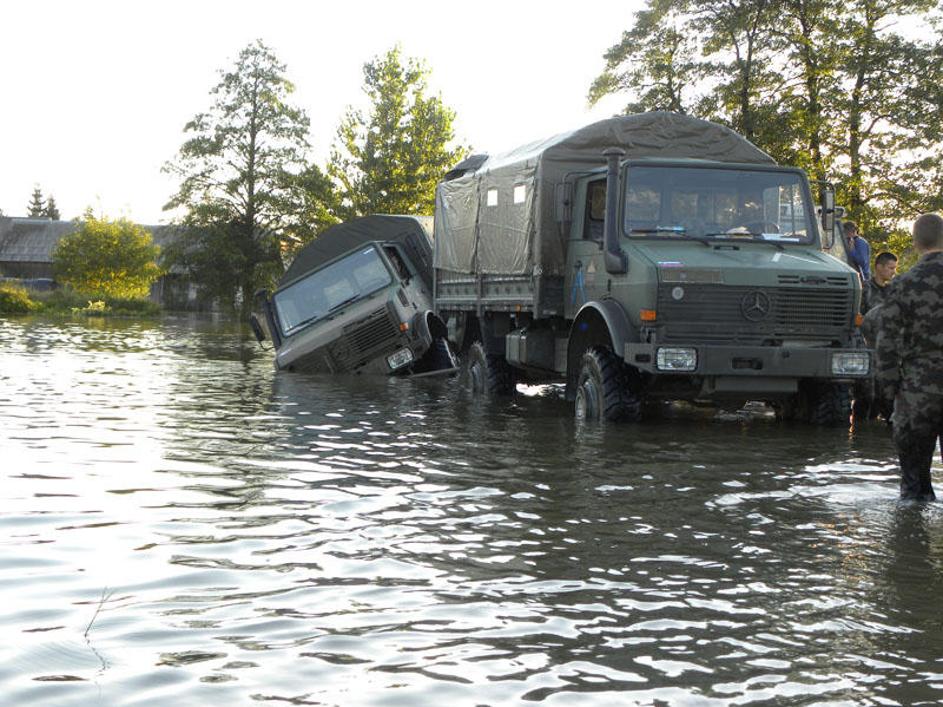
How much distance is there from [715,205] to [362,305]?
25.4 ft

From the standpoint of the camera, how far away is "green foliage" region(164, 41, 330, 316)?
64750 millimetres

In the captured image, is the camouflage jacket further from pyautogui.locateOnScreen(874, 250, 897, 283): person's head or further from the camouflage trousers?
pyautogui.locateOnScreen(874, 250, 897, 283): person's head

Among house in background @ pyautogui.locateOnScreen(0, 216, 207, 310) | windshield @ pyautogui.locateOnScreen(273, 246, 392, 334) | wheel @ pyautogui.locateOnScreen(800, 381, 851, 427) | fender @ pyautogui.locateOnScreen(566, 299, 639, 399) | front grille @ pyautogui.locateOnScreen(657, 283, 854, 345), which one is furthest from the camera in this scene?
house in background @ pyautogui.locateOnScreen(0, 216, 207, 310)

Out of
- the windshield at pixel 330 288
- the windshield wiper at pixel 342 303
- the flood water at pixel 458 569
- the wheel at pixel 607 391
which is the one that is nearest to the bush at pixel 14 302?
the windshield at pixel 330 288

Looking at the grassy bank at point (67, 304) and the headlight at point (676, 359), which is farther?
the grassy bank at point (67, 304)

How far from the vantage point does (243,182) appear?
65.3 metres

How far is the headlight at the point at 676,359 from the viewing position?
1126 cm

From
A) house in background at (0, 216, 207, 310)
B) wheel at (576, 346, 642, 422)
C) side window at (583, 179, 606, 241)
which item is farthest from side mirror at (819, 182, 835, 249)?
house in background at (0, 216, 207, 310)

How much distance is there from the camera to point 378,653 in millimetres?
4383

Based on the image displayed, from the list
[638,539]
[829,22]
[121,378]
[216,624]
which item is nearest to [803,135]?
[829,22]

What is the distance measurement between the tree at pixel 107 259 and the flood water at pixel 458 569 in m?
76.0

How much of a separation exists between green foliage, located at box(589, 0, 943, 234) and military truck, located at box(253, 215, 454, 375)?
14910mm

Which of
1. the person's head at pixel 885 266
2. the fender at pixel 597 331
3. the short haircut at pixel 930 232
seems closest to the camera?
the short haircut at pixel 930 232

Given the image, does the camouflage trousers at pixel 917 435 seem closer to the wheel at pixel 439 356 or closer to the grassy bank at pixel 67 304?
the wheel at pixel 439 356
